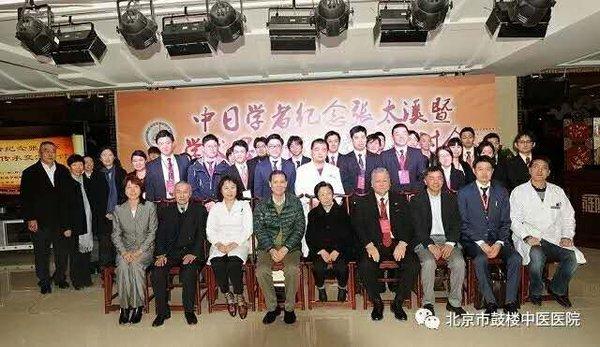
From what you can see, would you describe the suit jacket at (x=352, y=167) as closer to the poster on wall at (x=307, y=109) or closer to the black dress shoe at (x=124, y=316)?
the poster on wall at (x=307, y=109)

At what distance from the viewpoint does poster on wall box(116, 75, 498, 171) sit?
19.7 feet

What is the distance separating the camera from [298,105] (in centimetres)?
614

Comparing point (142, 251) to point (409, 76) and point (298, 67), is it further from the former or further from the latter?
point (409, 76)

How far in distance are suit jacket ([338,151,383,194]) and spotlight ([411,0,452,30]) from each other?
1762 millimetres

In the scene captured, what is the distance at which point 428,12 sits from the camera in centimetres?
333

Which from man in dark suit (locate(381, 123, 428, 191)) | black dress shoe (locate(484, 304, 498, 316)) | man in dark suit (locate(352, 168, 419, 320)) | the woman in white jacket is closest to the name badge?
man in dark suit (locate(381, 123, 428, 191))

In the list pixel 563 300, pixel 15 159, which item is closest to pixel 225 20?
pixel 563 300

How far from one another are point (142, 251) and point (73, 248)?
140 centimetres

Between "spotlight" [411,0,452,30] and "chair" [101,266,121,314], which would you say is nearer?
"spotlight" [411,0,452,30]

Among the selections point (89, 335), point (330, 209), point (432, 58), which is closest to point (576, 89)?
point (432, 58)

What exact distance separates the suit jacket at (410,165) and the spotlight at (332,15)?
1.76 meters

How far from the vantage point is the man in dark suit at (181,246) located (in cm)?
373

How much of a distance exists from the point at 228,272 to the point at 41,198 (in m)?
2.29

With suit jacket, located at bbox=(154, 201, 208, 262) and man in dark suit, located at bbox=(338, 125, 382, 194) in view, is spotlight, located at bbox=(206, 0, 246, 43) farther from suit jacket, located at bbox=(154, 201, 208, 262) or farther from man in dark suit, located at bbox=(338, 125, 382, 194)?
man in dark suit, located at bbox=(338, 125, 382, 194)
